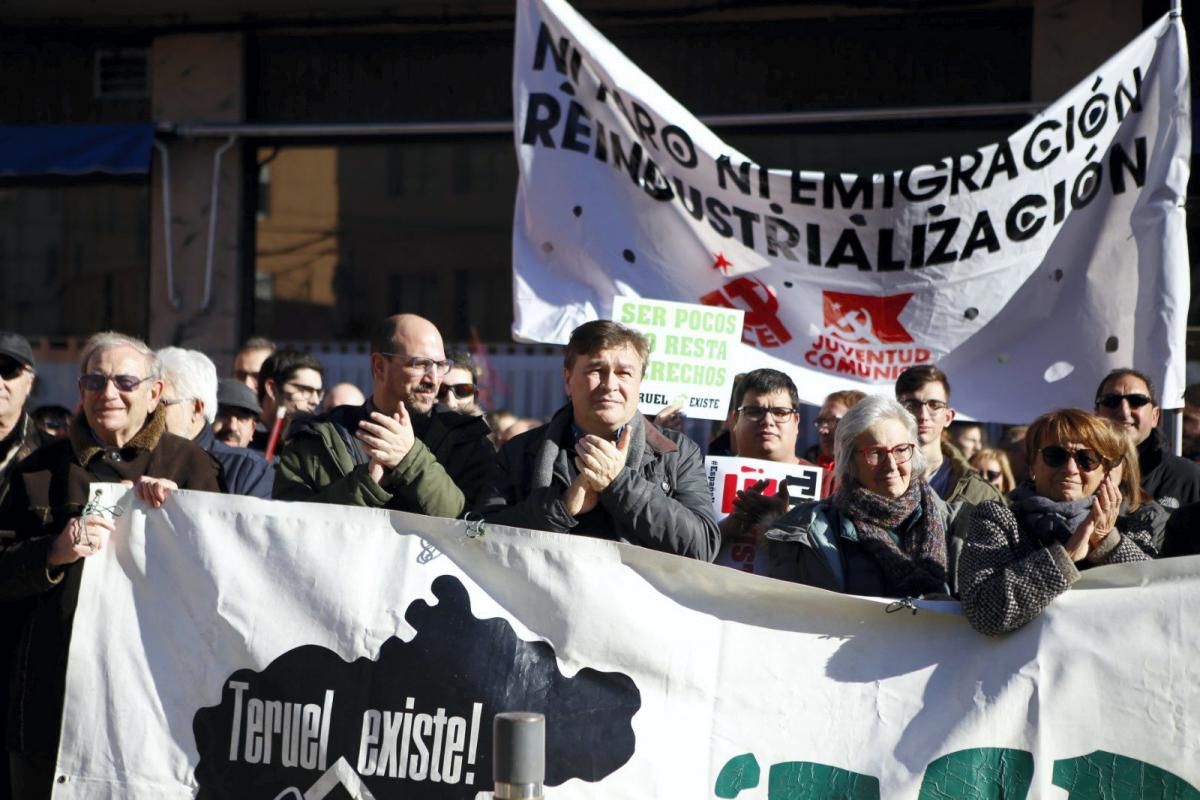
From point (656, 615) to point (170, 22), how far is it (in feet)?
24.9

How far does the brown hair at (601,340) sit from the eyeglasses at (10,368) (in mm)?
1891

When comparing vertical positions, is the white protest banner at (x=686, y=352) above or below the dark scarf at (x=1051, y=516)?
above

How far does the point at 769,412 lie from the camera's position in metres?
5.33

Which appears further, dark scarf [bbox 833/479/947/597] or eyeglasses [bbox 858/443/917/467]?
eyeglasses [bbox 858/443/917/467]

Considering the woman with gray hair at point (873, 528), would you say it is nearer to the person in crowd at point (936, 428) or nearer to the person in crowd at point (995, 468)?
the person in crowd at point (936, 428)

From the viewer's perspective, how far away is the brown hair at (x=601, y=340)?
4379mm

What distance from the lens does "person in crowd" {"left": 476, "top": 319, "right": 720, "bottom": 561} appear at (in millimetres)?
4141

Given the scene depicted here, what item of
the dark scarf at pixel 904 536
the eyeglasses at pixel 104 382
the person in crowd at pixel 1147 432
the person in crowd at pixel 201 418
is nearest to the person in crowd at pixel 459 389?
the person in crowd at pixel 201 418

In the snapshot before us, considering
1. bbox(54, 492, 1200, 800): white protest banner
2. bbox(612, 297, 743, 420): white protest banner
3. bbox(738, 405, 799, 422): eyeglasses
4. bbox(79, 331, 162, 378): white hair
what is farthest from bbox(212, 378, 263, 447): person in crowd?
bbox(738, 405, 799, 422): eyeglasses

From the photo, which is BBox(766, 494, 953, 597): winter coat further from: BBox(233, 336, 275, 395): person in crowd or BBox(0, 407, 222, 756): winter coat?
BBox(233, 336, 275, 395): person in crowd

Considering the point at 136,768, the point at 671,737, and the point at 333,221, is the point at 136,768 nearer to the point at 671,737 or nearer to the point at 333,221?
the point at 671,737

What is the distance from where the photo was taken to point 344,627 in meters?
4.24

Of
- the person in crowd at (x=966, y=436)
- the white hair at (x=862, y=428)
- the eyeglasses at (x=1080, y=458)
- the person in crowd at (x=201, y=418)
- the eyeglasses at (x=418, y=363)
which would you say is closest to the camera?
the eyeglasses at (x=1080, y=458)

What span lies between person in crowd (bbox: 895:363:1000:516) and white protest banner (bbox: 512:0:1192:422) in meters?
0.54
